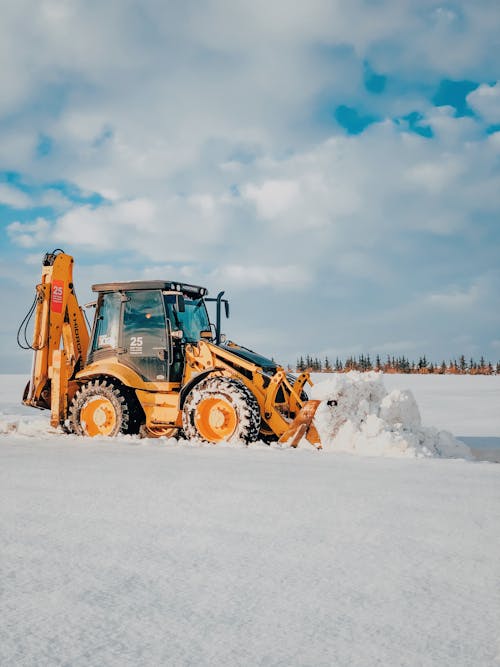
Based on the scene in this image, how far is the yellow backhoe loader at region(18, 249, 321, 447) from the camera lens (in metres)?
8.19

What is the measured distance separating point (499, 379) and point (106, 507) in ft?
92.7

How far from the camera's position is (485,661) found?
5.77ft

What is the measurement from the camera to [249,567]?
100 inches

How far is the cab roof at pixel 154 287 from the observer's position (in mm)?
9289

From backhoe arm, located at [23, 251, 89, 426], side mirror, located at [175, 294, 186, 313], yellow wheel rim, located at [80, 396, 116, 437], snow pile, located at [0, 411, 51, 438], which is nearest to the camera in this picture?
side mirror, located at [175, 294, 186, 313]

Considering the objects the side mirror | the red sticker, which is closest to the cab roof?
the side mirror

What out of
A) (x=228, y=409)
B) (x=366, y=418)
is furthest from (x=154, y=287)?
(x=366, y=418)

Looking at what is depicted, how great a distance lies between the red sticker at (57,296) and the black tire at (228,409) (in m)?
3.47

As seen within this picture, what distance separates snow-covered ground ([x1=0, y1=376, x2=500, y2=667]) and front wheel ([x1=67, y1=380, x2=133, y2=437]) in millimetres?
3868

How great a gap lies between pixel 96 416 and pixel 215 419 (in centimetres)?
222

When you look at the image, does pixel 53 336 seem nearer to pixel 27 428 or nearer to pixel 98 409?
pixel 27 428

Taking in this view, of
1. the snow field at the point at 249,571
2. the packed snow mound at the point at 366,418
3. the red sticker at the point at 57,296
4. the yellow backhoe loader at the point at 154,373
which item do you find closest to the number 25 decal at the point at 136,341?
the yellow backhoe loader at the point at 154,373

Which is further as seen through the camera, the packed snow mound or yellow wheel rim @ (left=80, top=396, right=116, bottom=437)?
yellow wheel rim @ (left=80, top=396, right=116, bottom=437)

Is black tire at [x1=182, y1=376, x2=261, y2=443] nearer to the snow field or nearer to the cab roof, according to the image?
the cab roof
